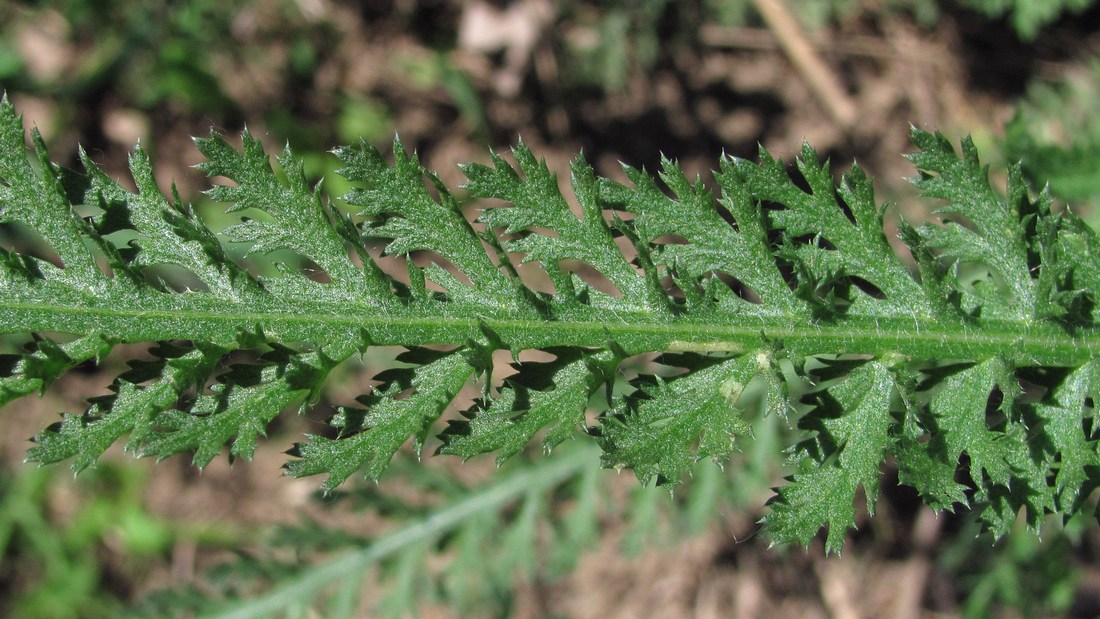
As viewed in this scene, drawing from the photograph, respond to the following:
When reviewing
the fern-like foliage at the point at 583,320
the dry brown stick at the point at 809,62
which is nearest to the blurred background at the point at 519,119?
the dry brown stick at the point at 809,62

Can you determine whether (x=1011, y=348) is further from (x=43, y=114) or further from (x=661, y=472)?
(x=43, y=114)

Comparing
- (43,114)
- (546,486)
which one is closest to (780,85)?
→ (546,486)

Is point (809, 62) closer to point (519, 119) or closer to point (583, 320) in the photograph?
point (519, 119)

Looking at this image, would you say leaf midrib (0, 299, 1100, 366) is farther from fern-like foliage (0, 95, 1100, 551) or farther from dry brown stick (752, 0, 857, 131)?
dry brown stick (752, 0, 857, 131)

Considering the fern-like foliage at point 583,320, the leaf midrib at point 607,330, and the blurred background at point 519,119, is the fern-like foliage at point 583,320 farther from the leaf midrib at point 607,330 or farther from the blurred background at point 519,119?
the blurred background at point 519,119

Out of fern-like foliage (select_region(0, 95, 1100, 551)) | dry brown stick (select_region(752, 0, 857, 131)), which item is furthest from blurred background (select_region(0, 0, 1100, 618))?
fern-like foliage (select_region(0, 95, 1100, 551))

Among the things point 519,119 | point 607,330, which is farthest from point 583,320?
point 519,119
